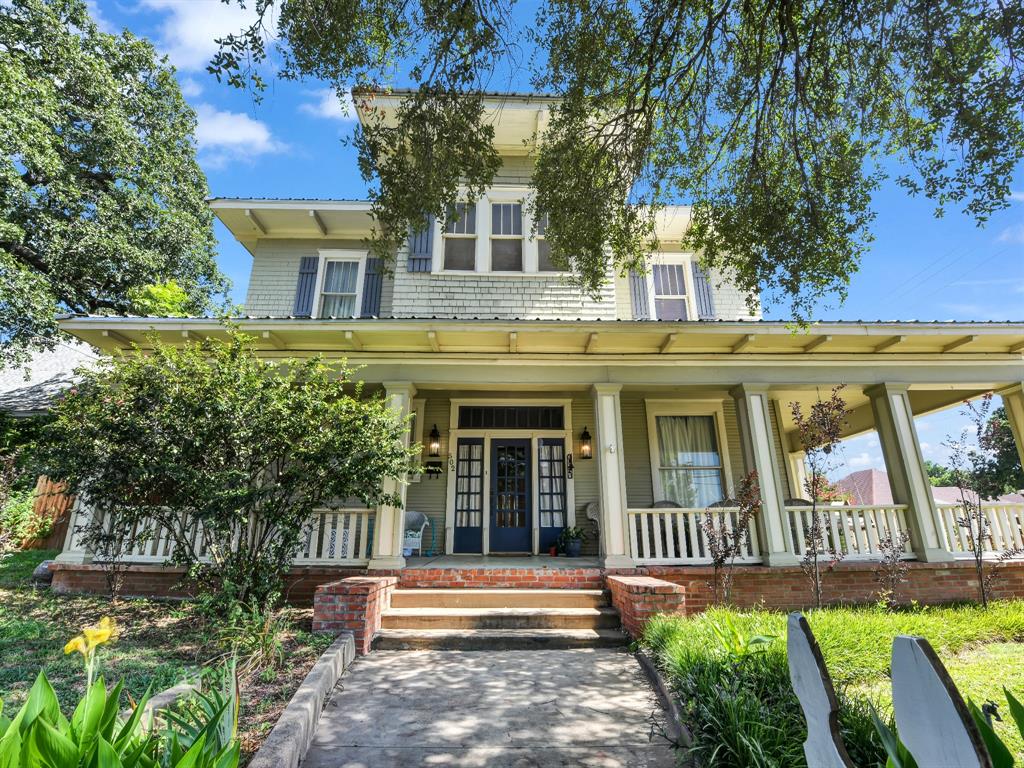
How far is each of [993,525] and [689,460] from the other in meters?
4.26

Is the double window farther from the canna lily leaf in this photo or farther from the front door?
the canna lily leaf

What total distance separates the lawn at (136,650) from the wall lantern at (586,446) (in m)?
5.05

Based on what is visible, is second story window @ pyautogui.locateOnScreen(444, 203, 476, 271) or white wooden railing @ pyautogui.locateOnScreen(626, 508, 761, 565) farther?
second story window @ pyautogui.locateOnScreen(444, 203, 476, 271)

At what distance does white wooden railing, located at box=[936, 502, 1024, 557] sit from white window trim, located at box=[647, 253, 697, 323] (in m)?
4.92

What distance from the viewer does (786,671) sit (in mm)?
3395

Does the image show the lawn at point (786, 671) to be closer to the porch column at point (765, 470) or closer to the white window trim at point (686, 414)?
the porch column at point (765, 470)

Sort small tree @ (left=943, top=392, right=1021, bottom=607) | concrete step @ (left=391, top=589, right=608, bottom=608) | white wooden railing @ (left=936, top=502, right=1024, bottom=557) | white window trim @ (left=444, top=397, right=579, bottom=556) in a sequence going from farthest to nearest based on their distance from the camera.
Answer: white window trim @ (left=444, top=397, right=579, bottom=556), white wooden railing @ (left=936, top=502, right=1024, bottom=557), small tree @ (left=943, top=392, right=1021, bottom=607), concrete step @ (left=391, top=589, right=608, bottom=608)

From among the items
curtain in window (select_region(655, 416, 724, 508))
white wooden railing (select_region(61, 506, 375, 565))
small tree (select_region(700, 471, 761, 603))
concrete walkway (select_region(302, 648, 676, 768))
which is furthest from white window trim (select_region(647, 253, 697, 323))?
concrete walkway (select_region(302, 648, 676, 768))

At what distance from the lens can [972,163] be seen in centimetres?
453

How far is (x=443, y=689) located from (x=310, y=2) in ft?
19.8

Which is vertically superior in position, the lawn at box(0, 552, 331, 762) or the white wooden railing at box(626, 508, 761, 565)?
the white wooden railing at box(626, 508, 761, 565)

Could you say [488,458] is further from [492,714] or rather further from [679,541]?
[492,714]

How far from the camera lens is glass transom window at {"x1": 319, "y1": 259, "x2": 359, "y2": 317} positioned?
9945 mm

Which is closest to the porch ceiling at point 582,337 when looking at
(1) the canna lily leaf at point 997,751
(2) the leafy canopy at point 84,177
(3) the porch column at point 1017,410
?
(3) the porch column at point 1017,410
